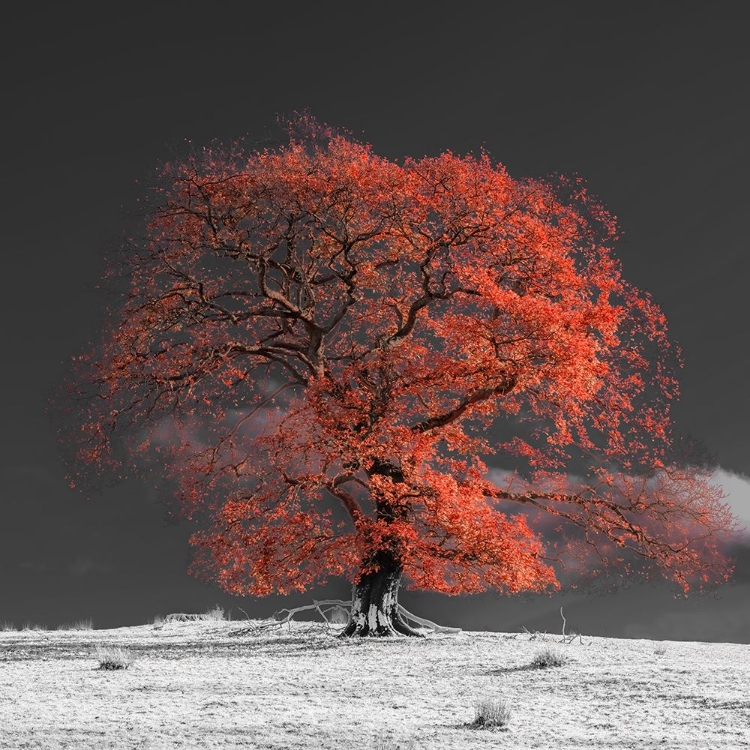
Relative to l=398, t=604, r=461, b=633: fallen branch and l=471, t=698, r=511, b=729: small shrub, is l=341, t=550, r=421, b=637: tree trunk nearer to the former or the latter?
l=398, t=604, r=461, b=633: fallen branch

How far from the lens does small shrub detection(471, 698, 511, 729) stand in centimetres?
955

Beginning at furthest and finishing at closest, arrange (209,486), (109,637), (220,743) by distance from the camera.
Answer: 1. (109,637)
2. (209,486)
3. (220,743)

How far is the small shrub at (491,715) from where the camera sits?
9547mm

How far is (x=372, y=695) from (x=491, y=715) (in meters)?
2.46

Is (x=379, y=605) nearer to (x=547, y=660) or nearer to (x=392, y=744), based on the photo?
(x=547, y=660)

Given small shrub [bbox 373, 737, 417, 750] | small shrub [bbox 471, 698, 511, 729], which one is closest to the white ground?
small shrub [bbox 373, 737, 417, 750]

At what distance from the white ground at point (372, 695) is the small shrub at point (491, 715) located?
0.17 metres

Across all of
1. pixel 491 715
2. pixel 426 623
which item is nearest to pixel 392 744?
pixel 491 715

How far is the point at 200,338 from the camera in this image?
18.8 metres

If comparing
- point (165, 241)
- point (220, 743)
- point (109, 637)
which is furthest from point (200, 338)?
point (220, 743)

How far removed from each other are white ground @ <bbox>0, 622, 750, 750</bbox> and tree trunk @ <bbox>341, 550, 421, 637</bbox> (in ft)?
2.43

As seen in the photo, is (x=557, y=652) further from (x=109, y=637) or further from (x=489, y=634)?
(x=109, y=637)

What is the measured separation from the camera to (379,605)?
60.9ft

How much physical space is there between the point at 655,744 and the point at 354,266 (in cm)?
1176
